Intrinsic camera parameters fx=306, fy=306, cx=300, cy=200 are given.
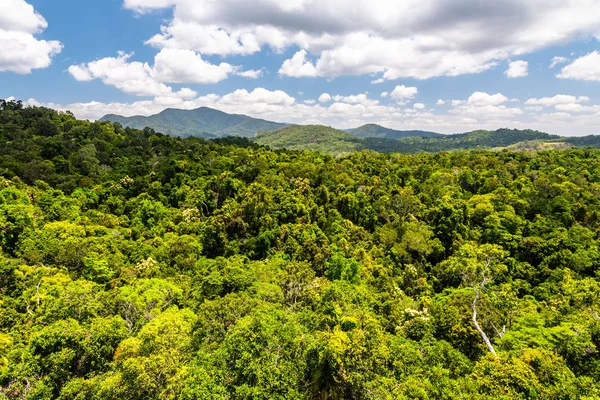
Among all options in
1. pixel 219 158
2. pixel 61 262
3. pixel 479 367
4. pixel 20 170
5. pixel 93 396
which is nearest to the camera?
pixel 479 367

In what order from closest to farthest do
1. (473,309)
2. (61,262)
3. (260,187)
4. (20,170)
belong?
(473,309) → (61,262) → (260,187) → (20,170)

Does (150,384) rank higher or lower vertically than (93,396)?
higher

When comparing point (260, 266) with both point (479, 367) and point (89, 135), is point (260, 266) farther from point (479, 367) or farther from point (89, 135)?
point (89, 135)

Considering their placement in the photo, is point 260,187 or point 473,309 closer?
point 473,309

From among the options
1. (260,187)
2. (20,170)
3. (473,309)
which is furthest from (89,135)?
(473,309)

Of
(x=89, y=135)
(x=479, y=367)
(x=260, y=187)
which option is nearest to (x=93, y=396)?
(x=479, y=367)

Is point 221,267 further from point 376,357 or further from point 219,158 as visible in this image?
point 219,158

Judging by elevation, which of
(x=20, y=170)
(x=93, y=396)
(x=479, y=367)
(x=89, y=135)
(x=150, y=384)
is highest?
(x=89, y=135)
